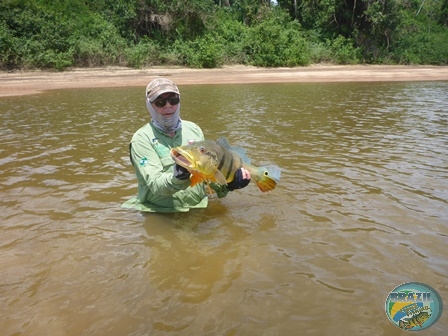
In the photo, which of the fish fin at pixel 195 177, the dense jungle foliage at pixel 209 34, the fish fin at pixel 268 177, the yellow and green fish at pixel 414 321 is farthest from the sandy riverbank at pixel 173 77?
the yellow and green fish at pixel 414 321

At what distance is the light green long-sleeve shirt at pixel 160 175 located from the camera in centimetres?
371

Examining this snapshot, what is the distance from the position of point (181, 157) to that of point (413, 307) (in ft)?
6.58

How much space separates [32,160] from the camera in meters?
7.17

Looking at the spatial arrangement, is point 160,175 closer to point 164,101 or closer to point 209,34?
point 164,101

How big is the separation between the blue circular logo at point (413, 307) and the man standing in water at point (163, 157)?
65.0 inches

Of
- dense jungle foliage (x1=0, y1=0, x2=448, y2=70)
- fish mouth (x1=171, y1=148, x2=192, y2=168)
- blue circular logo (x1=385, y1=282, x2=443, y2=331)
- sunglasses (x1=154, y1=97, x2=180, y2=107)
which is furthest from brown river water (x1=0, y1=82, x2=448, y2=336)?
dense jungle foliage (x1=0, y1=0, x2=448, y2=70)

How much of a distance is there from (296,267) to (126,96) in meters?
14.3

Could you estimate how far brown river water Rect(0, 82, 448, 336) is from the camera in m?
2.91

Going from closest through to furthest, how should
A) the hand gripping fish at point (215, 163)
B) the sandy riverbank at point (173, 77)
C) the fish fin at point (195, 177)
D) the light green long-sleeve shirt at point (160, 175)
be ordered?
the hand gripping fish at point (215, 163), the fish fin at point (195, 177), the light green long-sleeve shirt at point (160, 175), the sandy riverbank at point (173, 77)

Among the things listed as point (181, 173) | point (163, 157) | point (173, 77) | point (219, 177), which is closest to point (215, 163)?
point (219, 177)

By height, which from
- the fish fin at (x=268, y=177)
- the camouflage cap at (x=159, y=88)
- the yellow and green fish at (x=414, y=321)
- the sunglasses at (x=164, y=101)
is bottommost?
the yellow and green fish at (x=414, y=321)

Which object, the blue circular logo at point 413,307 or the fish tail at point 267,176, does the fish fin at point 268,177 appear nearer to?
the fish tail at point 267,176

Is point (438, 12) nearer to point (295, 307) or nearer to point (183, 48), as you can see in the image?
point (183, 48)

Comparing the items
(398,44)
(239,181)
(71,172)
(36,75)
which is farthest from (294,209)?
(398,44)
